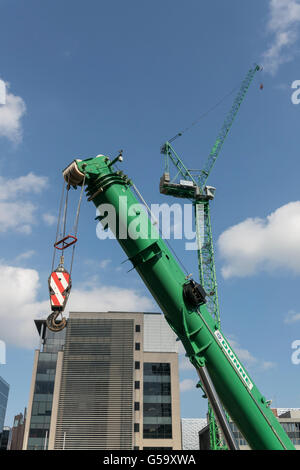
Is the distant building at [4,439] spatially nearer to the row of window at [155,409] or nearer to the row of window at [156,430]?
the row of window at [155,409]

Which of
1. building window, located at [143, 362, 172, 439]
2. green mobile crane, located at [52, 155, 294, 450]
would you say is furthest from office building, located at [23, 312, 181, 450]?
green mobile crane, located at [52, 155, 294, 450]

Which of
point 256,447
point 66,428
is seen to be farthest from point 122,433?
point 256,447

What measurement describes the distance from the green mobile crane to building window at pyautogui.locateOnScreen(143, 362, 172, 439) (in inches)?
2609

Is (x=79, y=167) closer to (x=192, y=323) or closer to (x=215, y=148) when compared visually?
(x=192, y=323)

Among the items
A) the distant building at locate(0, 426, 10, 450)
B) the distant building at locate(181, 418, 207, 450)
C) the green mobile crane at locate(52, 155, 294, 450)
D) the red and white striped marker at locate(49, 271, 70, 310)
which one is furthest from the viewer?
the distant building at locate(181, 418, 207, 450)

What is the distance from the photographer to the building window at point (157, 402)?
68875 millimetres

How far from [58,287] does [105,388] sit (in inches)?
2641

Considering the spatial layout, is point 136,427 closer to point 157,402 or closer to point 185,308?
point 157,402

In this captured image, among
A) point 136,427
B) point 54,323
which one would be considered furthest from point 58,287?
point 136,427

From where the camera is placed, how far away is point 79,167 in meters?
10.2

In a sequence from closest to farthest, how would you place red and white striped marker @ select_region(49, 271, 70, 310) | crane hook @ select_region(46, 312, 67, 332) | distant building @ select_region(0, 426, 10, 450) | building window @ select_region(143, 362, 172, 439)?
crane hook @ select_region(46, 312, 67, 332) → red and white striped marker @ select_region(49, 271, 70, 310) → building window @ select_region(143, 362, 172, 439) → distant building @ select_region(0, 426, 10, 450)

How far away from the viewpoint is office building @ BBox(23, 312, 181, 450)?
219 ft

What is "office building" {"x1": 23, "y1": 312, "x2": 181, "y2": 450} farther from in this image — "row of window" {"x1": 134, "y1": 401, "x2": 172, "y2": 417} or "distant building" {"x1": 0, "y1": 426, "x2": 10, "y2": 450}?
"distant building" {"x1": 0, "y1": 426, "x2": 10, "y2": 450}
